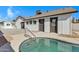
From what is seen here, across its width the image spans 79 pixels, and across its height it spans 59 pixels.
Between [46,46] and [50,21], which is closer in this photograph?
[46,46]

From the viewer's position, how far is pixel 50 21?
10.2 ft

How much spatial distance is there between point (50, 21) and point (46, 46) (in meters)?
0.58

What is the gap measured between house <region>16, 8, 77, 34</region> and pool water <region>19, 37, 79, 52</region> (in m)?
0.24

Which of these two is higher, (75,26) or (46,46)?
(75,26)

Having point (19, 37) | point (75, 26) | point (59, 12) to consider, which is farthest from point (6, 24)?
point (75, 26)

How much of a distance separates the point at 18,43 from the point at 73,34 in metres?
1.21

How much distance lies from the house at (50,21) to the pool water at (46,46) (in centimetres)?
24

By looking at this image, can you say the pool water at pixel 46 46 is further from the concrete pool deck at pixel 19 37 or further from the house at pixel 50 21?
the house at pixel 50 21

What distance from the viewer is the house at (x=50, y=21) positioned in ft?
9.73

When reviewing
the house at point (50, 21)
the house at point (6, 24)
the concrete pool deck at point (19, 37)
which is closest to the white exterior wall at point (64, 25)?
the house at point (50, 21)

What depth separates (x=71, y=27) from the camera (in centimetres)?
302

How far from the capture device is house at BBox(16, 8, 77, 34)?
117 inches

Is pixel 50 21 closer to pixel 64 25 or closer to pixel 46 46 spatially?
pixel 64 25

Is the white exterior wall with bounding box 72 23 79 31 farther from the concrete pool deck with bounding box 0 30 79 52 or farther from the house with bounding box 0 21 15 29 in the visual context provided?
the house with bounding box 0 21 15 29
